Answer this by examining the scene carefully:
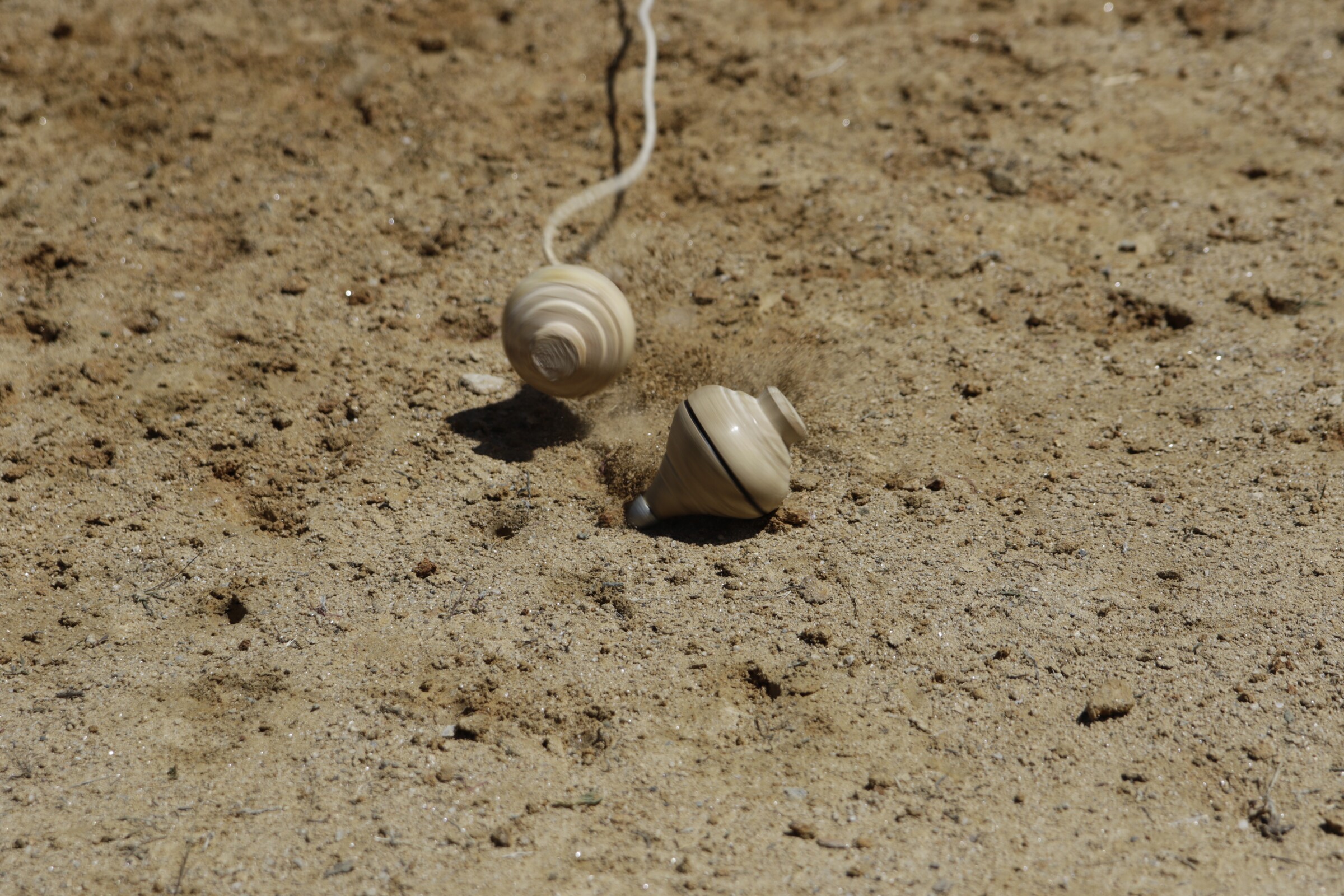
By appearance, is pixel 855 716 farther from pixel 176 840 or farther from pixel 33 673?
pixel 33 673

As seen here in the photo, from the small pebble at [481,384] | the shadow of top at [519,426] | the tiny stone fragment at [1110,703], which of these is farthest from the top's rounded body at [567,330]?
the tiny stone fragment at [1110,703]

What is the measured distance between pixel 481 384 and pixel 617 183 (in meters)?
1.08

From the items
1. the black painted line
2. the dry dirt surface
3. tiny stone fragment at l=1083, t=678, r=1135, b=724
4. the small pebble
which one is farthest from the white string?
tiny stone fragment at l=1083, t=678, r=1135, b=724

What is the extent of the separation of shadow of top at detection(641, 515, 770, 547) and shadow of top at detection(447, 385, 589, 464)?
56 centimetres

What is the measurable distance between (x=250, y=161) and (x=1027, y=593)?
3.80 m

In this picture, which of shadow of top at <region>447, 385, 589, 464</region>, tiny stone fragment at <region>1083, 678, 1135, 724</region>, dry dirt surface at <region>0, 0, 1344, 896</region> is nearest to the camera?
dry dirt surface at <region>0, 0, 1344, 896</region>

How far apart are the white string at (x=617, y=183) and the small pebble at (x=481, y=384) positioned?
0.50 meters

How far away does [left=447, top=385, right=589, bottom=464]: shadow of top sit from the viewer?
367 cm

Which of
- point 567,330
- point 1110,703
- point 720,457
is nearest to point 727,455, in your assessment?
point 720,457

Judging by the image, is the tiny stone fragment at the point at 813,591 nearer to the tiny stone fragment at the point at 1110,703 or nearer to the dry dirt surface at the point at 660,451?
the dry dirt surface at the point at 660,451

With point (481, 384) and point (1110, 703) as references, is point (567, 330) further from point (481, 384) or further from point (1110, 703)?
point (1110, 703)

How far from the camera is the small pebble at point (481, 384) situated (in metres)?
3.90

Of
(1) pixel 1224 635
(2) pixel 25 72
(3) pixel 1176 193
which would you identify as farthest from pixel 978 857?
(2) pixel 25 72

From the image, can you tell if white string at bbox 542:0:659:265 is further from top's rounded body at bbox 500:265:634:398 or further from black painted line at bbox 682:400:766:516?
black painted line at bbox 682:400:766:516
